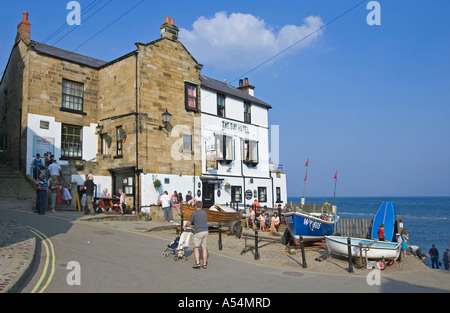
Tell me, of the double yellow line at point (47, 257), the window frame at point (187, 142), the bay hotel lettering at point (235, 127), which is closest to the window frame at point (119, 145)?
the window frame at point (187, 142)

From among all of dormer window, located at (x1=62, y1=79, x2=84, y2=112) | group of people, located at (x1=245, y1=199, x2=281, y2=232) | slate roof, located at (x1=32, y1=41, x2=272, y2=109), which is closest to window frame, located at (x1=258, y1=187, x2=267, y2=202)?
slate roof, located at (x1=32, y1=41, x2=272, y2=109)

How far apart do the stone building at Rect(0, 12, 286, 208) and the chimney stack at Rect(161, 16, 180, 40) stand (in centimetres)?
7

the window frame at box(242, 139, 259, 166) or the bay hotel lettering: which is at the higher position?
the bay hotel lettering

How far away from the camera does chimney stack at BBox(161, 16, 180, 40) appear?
2631 cm

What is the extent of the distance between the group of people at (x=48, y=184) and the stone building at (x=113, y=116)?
3.24 feet

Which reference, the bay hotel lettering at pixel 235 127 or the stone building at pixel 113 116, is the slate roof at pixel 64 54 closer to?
the stone building at pixel 113 116

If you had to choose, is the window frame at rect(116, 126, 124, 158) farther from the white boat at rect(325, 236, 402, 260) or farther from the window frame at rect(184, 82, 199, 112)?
the white boat at rect(325, 236, 402, 260)

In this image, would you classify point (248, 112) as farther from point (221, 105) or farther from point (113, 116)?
point (113, 116)

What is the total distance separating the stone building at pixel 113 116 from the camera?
23.4 meters

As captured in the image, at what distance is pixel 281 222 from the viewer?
2412cm

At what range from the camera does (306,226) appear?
55.8 feet

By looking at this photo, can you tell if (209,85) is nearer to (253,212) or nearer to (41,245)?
(253,212)

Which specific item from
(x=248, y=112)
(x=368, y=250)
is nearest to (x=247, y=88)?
(x=248, y=112)
